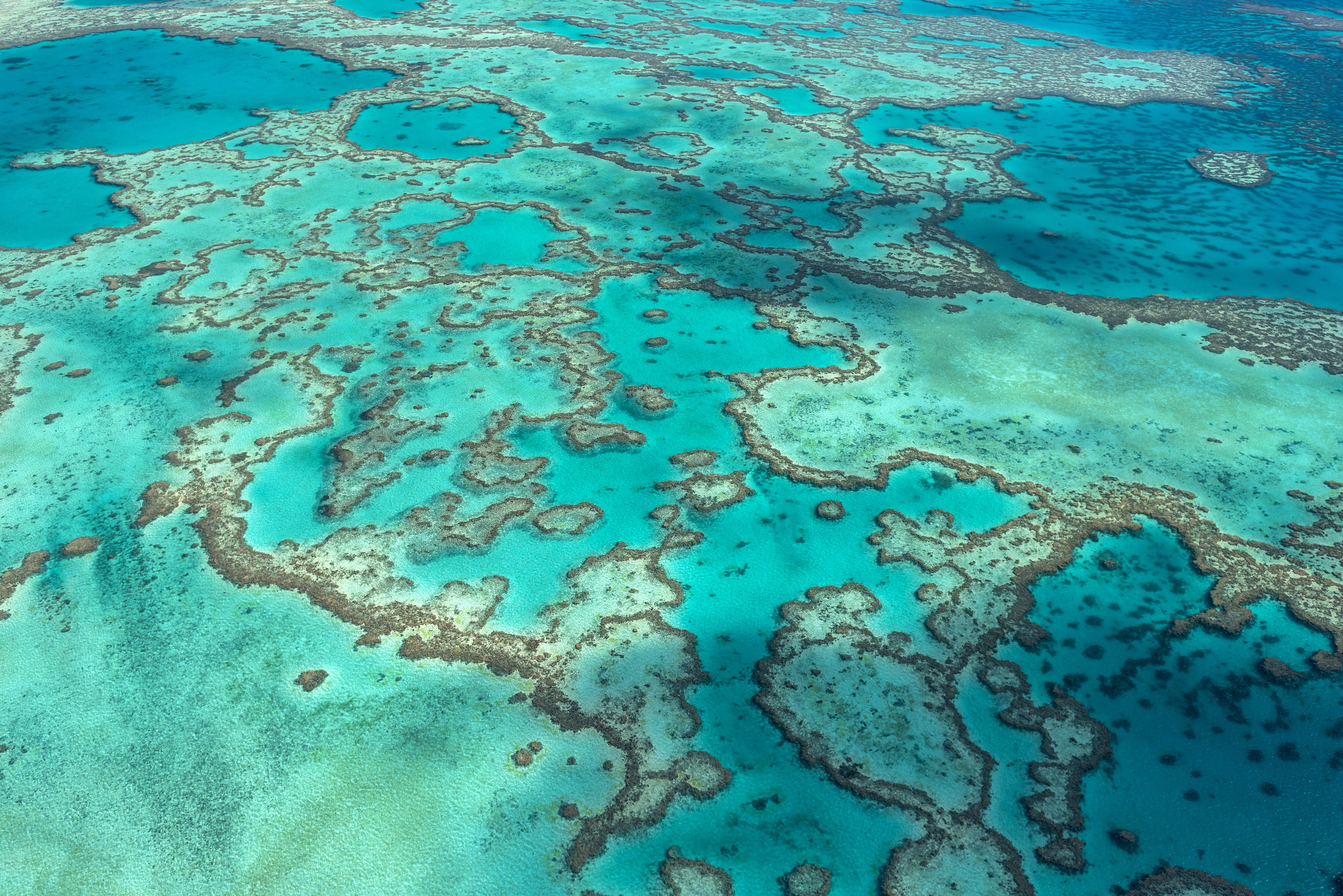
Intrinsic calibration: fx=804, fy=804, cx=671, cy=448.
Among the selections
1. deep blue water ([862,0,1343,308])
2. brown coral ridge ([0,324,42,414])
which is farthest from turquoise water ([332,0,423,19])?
brown coral ridge ([0,324,42,414])

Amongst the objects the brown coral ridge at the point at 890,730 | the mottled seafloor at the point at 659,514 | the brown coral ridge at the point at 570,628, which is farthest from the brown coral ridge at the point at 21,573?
the brown coral ridge at the point at 890,730

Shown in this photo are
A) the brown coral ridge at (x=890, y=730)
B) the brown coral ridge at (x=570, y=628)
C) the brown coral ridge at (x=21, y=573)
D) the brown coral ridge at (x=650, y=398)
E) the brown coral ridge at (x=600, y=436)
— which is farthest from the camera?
the brown coral ridge at (x=650, y=398)

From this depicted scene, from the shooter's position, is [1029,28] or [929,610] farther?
[1029,28]

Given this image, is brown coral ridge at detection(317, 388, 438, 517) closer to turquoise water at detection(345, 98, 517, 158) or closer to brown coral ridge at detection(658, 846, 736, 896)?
brown coral ridge at detection(658, 846, 736, 896)

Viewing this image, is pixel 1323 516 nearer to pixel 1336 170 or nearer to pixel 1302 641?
pixel 1302 641

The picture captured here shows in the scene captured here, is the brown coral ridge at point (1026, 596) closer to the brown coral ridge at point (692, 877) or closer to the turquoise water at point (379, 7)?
the brown coral ridge at point (692, 877)

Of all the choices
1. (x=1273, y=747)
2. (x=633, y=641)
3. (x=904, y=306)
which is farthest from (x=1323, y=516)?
(x=633, y=641)
